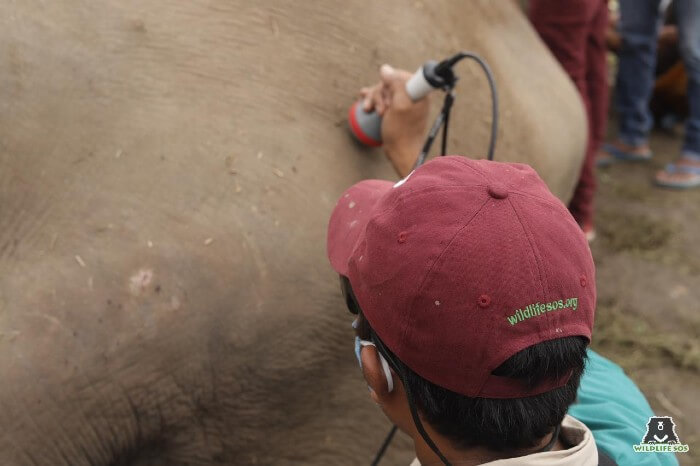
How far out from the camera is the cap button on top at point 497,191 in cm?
95

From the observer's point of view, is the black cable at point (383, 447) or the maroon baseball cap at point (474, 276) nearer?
the maroon baseball cap at point (474, 276)

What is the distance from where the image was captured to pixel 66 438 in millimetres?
1347

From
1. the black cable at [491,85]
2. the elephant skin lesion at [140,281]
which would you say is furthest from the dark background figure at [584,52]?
the elephant skin lesion at [140,281]

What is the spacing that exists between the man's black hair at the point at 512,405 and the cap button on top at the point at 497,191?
172 mm

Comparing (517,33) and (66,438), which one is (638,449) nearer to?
(66,438)

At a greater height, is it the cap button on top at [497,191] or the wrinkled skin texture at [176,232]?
the cap button on top at [497,191]

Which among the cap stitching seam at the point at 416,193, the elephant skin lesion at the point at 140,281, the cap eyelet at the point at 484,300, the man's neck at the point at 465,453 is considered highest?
the cap stitching seam at the point at 416,193

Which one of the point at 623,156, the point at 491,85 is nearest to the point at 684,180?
the point at 623,156

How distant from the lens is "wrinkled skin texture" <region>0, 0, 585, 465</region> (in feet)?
4.34

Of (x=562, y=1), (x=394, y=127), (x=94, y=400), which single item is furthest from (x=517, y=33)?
(x=94, y=400)

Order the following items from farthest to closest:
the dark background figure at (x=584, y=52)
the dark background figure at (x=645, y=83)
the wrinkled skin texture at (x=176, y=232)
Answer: the dark background figure at (x=645, y=83) → the dark background figure at (x=584, y=52) → the wrinkled skin texture at (x=176, y=232)

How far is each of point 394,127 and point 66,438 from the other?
2.71ft

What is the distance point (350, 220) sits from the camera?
127 centimetres

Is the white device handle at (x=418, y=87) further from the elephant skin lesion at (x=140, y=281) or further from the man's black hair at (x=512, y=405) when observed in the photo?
the man's black hair at (x=512, y=405)
